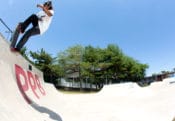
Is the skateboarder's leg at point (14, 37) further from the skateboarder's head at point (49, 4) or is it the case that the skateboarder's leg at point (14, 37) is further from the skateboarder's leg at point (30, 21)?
the skateboarder's head at point (49, 4)

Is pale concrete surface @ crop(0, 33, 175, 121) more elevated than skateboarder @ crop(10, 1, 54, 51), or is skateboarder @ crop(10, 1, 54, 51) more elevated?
skateboarder @ crop(10, 1, 54, 51)

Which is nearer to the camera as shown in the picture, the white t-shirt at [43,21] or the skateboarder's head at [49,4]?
the white t-shirt at [43,21]

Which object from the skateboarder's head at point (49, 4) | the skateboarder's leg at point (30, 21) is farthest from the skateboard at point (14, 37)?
the skateboarder's head at point (49, 4)

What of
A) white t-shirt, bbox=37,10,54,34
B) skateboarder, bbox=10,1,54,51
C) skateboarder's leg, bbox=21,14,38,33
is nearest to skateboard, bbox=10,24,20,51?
skateboarder, bbox=10,1,54,51

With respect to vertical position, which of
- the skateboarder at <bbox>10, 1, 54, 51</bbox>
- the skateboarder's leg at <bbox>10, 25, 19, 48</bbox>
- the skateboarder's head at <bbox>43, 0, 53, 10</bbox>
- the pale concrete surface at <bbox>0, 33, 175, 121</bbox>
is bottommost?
the pale concrete surface at <bbox>0, 33, 175, 121</bbox>

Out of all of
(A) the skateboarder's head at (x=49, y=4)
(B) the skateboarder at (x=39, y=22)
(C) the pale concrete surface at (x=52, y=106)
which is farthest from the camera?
(A) the skateboarder's head at (x=49, y=4)

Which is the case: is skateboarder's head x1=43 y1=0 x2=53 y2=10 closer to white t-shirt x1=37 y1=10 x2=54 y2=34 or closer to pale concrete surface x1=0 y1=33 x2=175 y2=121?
white t-shirt x1=37 y1=10 x2=54 y2=34

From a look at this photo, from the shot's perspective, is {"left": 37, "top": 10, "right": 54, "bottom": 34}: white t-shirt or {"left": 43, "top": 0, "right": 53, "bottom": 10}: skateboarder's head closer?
{"left": 37, "top": 10, "right": 54, "bottom": 34}: white t-shirt

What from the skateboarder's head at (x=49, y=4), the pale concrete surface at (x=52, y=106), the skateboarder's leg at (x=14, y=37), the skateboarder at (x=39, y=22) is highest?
the skateboarder's head at (x=49, y=4)

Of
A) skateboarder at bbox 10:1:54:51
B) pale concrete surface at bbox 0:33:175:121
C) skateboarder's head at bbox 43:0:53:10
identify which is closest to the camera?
pale concrete surface at bbox 0:33:175:121

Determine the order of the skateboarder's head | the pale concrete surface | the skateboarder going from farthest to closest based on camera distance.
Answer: the skateboarder's head → the skateboarder → the pale concrete surface

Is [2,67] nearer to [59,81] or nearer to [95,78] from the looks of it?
[59,81]

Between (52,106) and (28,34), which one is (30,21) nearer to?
(28,34)

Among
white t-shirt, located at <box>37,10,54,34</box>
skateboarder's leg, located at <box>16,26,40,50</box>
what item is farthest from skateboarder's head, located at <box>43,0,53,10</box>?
skateboarder's leg, located at <box>16,26,40,50</box>
